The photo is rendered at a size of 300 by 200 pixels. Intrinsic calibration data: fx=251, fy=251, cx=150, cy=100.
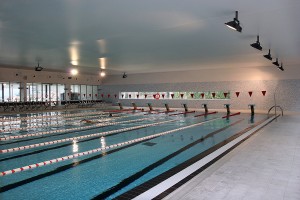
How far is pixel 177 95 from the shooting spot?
19.1 meters

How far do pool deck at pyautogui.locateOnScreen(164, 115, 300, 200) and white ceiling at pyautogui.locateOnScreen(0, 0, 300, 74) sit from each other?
2800 mm

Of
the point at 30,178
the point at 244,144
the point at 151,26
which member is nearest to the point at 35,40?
the point at 151,26

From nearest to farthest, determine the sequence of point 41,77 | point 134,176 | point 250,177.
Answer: point 250,177, point 134,176, point 41,77

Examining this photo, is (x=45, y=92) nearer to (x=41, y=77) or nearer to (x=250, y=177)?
(x=41, y=77)

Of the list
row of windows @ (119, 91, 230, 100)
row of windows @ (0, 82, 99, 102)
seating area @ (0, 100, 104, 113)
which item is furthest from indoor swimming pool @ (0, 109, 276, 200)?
row of windows @ (0, 82, 99, 102)

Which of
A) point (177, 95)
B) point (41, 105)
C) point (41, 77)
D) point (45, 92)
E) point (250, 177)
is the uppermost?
point (41, 77)

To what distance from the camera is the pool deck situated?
3045 mm

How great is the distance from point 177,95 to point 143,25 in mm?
13374

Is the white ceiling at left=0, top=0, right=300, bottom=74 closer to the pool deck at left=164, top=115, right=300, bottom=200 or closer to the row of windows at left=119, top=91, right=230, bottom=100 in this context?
the pool deck at left=164, top=115, right=300, bottom=200

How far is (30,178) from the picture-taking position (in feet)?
13.4

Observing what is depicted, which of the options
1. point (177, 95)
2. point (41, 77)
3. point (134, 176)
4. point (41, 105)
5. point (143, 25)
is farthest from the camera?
point (177, 95)

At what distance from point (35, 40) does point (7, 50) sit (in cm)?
246

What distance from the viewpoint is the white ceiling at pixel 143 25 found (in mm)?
4570

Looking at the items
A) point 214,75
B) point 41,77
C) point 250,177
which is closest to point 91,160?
point 250,177
